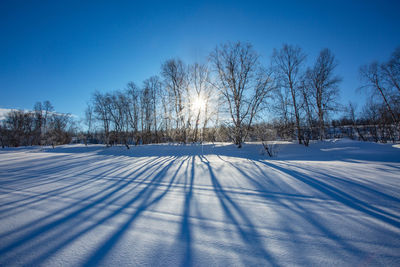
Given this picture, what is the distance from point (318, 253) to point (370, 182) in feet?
8.29

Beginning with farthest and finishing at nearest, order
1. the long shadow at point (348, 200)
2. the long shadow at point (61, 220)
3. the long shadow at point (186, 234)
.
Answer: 1. the long shadow at point (348, 200)
2. the long shadow at point (61, 220)
3. the long shadow at point (186, 234)

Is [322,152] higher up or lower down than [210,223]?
higher up

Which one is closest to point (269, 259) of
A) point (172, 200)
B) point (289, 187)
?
point (172, 200)

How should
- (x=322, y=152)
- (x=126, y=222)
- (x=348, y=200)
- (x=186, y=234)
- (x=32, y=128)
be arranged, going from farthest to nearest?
(x=32, y=128)
(x=322, y=152)
(x=348, y=200)
(x=126, y=222)
(x=186, y=234)

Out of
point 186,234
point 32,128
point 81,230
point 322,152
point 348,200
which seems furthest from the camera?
point 32,128

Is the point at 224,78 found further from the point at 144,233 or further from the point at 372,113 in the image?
the point at 372,113

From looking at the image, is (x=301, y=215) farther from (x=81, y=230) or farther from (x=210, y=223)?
(x=81, y=230)

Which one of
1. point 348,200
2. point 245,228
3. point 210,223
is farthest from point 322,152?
point 210,223

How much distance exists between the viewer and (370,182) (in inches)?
103

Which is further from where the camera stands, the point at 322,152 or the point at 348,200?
the point at 322,152

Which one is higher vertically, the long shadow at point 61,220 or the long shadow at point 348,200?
the long shadow at point 348,200

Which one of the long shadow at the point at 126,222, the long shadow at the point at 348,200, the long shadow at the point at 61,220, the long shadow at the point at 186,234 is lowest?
the long shadow at the point at 61,220

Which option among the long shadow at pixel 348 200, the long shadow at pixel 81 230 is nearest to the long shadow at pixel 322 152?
the long shadow at pixel 348 200

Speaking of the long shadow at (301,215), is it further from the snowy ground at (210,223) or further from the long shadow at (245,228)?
the long shadow at (245,228)
